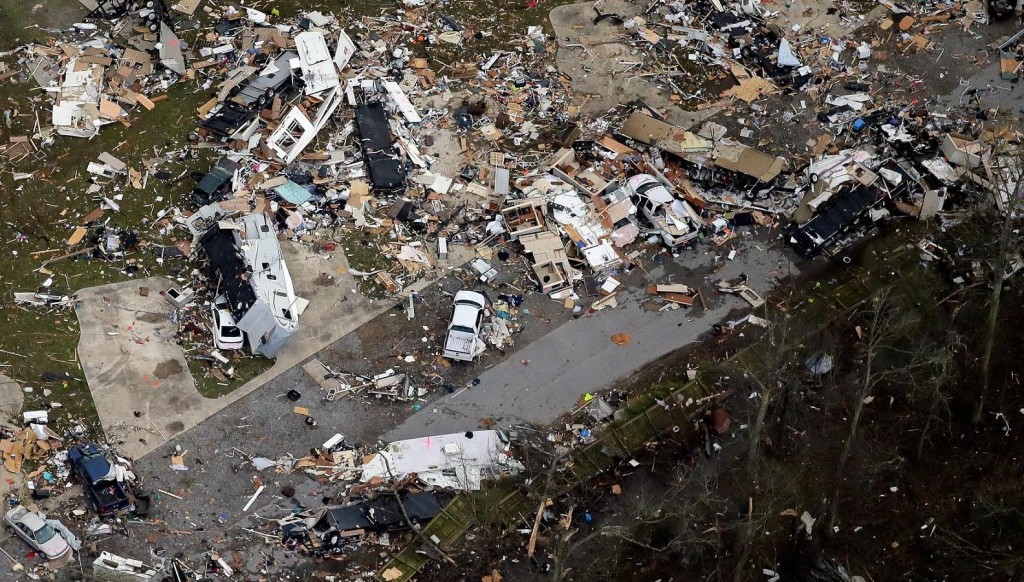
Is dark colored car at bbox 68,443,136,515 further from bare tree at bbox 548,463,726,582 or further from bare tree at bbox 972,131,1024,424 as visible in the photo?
bare tree at bbox 972,131,1024,424

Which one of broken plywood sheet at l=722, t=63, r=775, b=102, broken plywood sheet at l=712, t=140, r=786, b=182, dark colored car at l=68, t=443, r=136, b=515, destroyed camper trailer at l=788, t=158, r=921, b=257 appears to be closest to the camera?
dark colored car at l=68, t=443, r=136, b=515

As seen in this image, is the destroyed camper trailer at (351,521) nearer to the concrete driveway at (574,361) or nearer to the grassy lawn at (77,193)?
the concrete driveway at (574,361)

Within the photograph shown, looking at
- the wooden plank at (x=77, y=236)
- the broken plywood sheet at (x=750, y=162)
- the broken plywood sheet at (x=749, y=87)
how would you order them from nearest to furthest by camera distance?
the wooden plank at (x=77, y=236)
the broken plywood sheet at (x=750, y=162)
the broken plywood sheet at (x=749, y=87)

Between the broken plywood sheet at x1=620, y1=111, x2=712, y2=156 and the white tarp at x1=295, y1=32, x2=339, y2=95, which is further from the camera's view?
the white tarp at x1=295, y1=32, x2=339, y2=95

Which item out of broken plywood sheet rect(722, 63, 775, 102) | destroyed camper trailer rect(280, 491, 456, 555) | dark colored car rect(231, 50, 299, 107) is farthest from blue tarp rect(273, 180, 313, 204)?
broken plywood sheet rect(722, 63, 775, 102)

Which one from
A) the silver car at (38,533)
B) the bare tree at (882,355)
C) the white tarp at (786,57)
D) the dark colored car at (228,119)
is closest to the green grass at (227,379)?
the silver car at (38,533)

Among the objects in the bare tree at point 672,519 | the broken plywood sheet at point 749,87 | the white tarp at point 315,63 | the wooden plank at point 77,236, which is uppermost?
the white tarp at point 315,63

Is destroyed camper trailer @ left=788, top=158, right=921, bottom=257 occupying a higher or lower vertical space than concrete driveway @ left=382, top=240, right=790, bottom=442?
higher

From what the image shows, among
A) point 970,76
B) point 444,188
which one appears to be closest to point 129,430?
point 444,188
